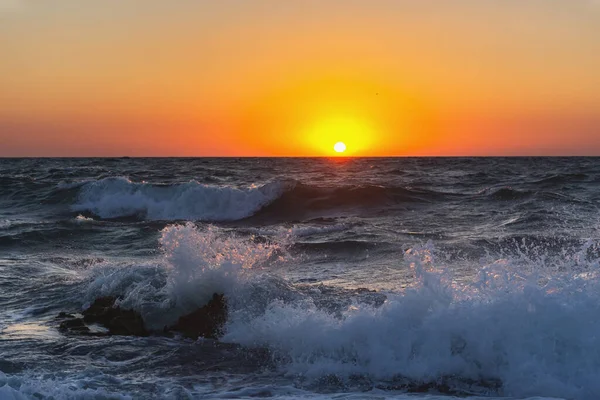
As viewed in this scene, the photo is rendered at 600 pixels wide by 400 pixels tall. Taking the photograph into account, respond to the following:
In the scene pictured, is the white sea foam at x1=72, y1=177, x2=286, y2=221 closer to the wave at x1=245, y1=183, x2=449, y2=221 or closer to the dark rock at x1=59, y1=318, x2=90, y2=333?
the wave at x1=245, y1=183, x2=449, y2=221

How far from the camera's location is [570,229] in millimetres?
13367

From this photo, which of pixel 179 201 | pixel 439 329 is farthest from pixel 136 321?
pixel 179 201

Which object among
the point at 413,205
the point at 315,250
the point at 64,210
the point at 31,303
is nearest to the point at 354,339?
the point at 31,303

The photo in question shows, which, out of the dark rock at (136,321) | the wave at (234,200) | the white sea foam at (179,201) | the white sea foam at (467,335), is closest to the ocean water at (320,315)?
the white sea foam at (467,335)

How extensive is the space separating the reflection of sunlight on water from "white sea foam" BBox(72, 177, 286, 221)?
12.5 meters

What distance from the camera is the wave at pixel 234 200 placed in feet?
66.1

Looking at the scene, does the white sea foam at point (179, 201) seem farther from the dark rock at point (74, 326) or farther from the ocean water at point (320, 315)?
the dark rock at point (74, 326)

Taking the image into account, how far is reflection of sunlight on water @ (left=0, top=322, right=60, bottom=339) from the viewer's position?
6625 millimetres

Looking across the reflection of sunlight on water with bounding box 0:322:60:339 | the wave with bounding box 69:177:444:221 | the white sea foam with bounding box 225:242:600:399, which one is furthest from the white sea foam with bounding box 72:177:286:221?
the white sea foam with bounding box 225:242:600:399

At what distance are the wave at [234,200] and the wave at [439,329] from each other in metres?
11.8

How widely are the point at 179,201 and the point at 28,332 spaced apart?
1487 cm

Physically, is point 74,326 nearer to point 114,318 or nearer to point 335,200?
point 114,318

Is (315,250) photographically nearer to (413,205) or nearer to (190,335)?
(190,335)

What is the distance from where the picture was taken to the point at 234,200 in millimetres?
21047
